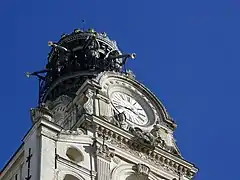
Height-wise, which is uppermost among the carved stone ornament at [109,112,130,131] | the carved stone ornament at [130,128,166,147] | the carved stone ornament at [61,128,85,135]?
the carved stone ornament at [109,112,130,131]

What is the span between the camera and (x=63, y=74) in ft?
186

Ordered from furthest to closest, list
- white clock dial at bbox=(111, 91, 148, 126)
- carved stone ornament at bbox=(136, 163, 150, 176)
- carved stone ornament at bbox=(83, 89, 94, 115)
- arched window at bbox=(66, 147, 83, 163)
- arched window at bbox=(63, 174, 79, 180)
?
white clock dial at bbox=(111, 91, 148, 126) < carved stone ornament at bbox=(83, 89, 94, 115) < carved stone ornament at bbox=(136, 163, 150, 176) < arched window at bbox=(66, 147, 83, 163) < arched window at bbox=(63, 174, 79, 180)

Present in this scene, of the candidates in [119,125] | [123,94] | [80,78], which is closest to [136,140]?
[119,125]

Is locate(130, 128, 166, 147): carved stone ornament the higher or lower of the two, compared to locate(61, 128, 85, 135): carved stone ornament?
higher

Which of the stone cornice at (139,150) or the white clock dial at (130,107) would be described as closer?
the stone cornice at (139,150)

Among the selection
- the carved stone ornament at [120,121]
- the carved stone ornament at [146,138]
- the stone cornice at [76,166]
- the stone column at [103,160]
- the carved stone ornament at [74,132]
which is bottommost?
the stone cornice at [76,166]

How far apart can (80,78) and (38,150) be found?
13379mm

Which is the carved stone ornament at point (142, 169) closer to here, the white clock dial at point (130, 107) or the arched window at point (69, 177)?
the white clock dial at point (130, 107)

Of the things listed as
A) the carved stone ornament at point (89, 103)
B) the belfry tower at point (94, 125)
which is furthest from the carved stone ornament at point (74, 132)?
the carved stone ornament at point (89, 103)

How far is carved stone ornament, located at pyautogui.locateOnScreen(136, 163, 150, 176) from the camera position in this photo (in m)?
47.7

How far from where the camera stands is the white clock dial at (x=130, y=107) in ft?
169

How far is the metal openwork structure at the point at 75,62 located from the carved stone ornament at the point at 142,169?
8755 mm

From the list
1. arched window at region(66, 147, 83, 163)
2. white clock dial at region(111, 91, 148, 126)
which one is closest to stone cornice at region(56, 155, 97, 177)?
arched window at region(66, 147, 83, 163)

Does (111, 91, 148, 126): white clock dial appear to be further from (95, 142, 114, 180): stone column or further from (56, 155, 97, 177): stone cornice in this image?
(56, 155, 97, 177): stone cornice
